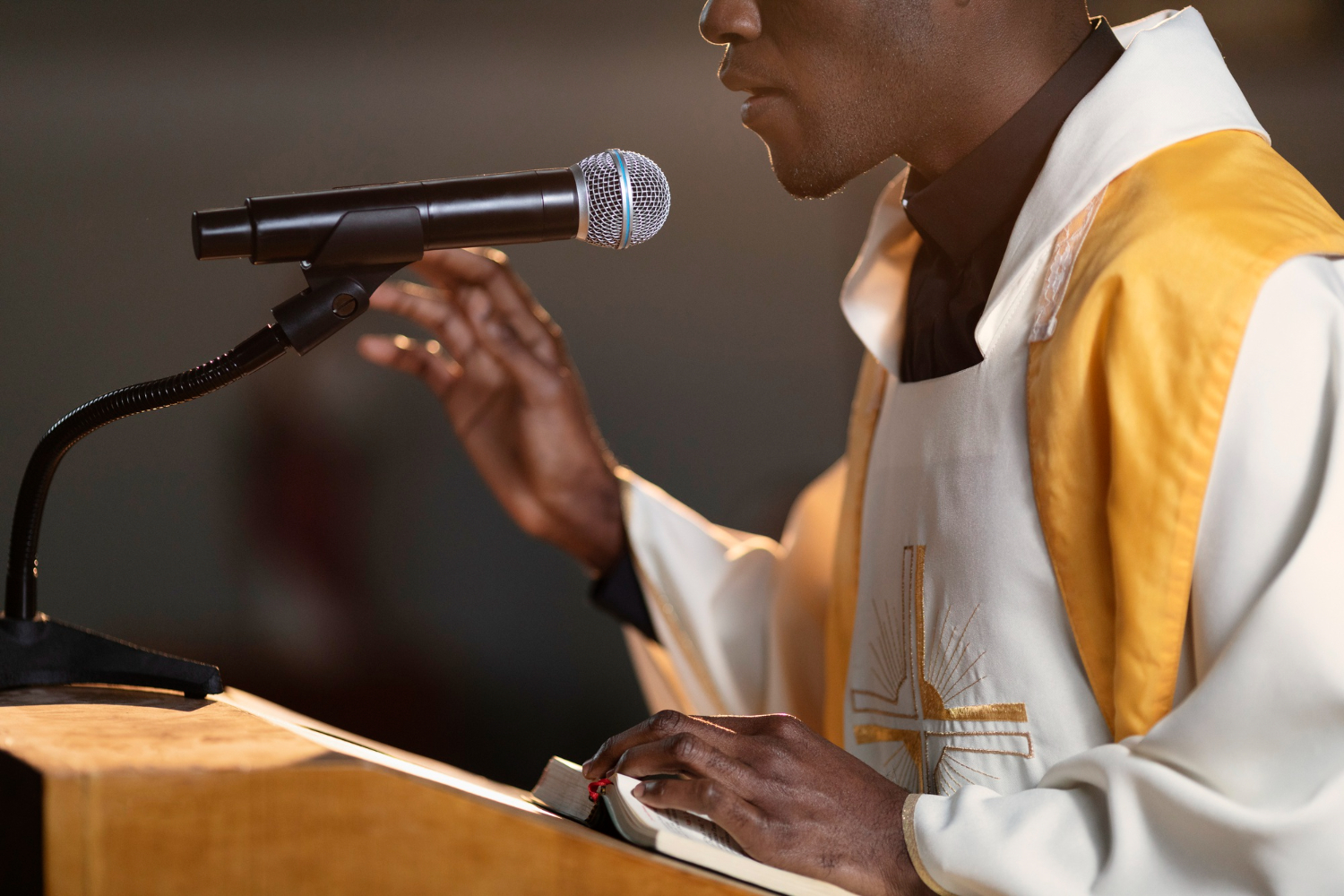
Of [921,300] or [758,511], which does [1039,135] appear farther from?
[758,511]

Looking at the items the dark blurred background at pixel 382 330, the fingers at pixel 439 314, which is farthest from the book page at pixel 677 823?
the dark blurred background at pixel 382 330

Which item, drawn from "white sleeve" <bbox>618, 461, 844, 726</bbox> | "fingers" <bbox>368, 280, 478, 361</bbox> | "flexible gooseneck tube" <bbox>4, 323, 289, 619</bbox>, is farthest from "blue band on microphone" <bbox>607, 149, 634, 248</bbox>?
"white sleeve" <bbox>618, 461, 844, 726</bbox>

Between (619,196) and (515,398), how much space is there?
0.86 m

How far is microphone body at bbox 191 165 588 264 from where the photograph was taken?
0.96 metres

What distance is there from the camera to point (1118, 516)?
102 cm

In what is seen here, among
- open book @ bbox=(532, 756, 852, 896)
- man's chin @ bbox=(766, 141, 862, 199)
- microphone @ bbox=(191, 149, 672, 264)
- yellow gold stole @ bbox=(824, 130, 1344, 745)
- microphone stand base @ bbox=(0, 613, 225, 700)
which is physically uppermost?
man's chin @ bbox=(766, 141, 862, 199)

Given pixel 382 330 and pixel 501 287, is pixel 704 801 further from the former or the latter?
pixel 382 330

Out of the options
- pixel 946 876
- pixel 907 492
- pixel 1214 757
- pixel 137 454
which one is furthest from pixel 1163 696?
pixel 137 454

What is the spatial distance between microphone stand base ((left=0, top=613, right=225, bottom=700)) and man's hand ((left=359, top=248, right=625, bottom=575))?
2.33 ft

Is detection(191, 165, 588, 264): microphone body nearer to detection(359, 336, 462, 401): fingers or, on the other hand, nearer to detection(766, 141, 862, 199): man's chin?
detection(766, 141, 862, 199): man's chin

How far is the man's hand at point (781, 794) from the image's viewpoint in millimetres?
916

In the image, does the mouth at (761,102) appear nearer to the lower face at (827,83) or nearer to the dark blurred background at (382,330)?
the lower face at (827,83)

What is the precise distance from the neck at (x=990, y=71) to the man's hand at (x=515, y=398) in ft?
2.38

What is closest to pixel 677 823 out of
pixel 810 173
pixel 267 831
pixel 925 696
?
pixel 267 831
